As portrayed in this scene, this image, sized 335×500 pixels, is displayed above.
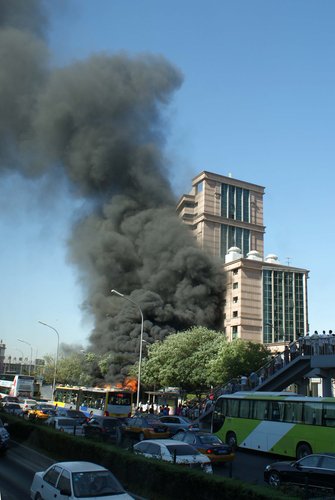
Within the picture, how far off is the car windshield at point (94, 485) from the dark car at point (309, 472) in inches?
208

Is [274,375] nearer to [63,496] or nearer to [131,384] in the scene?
[63,496]

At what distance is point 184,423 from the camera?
25438 mm

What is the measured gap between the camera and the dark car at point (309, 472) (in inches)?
483

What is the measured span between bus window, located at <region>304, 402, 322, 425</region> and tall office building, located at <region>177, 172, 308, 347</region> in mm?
43404

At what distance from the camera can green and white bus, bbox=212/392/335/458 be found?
57.0 ft

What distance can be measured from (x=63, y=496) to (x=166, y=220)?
2209 inches

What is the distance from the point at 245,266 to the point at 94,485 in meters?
60.2

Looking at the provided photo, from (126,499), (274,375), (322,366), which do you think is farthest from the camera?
(274,375)

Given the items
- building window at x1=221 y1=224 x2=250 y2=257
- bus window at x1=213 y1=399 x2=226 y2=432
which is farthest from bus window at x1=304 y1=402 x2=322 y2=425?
building window at x1=221 y1=224 x2=250 y2=257

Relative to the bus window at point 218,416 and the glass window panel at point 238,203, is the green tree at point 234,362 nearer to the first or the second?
the bus window at point 218,416

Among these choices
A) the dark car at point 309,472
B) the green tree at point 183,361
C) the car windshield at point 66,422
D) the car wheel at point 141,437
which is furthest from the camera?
the green tree at point 183,361

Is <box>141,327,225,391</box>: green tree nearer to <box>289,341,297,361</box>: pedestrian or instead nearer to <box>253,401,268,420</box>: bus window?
<box>289,341,297,361</box>: pedestrian

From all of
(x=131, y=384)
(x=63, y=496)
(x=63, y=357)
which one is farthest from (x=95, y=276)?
(x=63, y=496)

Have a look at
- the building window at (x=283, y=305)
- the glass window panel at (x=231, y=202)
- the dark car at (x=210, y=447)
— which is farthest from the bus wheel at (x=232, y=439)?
the glass window panel at (x=231, y=202)
